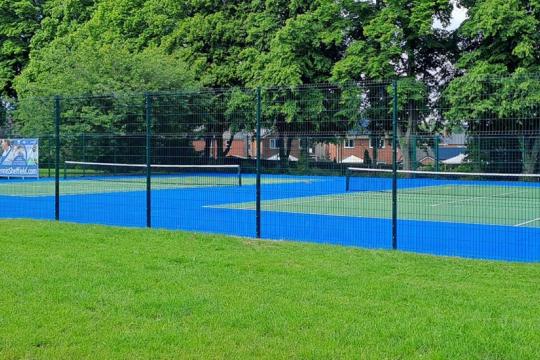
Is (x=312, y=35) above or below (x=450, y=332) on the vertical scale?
above

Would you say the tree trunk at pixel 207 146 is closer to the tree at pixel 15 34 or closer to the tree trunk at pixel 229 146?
the tree trunk at pixel 229 146

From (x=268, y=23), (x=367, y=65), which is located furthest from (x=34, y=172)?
(x=268, y=23)

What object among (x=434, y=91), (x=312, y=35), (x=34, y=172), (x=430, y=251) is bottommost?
(x=430, y=251)

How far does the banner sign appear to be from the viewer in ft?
51.8

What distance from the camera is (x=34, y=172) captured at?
15758mm

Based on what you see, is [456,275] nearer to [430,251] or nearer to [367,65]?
[430,251]

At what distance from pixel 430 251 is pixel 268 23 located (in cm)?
3090

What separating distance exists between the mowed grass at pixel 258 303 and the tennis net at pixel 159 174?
30.4ft

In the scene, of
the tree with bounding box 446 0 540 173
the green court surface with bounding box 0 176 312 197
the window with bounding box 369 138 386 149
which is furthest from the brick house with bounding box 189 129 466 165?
the tree with bounding box 446 0 540 173

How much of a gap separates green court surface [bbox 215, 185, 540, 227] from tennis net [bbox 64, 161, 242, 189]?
1.39m

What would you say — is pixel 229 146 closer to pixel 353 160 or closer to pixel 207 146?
pixel 207 146

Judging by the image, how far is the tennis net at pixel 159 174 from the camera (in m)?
19.2

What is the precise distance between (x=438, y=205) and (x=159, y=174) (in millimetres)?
8189

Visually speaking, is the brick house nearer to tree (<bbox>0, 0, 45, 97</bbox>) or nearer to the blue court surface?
the blue court surface
